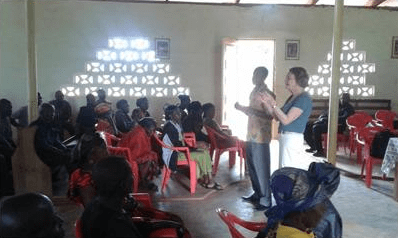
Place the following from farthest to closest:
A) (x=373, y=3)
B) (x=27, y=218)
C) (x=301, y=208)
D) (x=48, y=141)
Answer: (x=373, y=3) → (x=48, y=141) → (x=301, y=208) → (x=27, y=218)

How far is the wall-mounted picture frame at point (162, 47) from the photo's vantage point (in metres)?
9.34

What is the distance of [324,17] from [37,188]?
752cm

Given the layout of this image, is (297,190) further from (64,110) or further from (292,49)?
(292,49)

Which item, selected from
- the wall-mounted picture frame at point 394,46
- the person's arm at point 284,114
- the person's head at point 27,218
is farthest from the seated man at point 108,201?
the wall-mounted picture frame at point 394,46

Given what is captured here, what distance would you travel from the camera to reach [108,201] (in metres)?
1.81

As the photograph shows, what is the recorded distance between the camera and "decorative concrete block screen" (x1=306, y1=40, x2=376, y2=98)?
980 cm

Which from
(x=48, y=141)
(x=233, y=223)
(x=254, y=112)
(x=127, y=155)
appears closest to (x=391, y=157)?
(x=254, y=112)

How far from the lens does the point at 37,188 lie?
15.0ft

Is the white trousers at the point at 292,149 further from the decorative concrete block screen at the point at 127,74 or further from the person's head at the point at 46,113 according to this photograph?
the decorative concrete block screen at the point at 127,74

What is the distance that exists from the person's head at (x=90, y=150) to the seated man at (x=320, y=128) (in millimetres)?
→ 5527

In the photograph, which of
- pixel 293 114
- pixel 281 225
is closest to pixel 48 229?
pixel 281 225

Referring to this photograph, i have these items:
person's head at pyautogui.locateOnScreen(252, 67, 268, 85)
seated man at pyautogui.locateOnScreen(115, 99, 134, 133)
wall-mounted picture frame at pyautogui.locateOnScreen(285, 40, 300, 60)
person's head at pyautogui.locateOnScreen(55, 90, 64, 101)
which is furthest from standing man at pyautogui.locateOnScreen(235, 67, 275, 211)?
wall-mounted picture frame at pyautogui.locateOnScreen(285, 40, 300, 60)

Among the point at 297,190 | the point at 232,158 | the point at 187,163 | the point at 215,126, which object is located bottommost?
the point at 232,158

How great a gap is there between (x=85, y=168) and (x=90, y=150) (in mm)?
143
